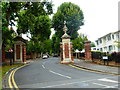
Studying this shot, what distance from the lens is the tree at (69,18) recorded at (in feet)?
140

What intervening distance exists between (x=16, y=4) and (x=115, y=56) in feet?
44.6

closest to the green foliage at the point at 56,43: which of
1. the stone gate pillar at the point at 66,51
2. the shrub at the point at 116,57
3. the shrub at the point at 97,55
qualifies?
the stone gate pillar at the point at 66,51

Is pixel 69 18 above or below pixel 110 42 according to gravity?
above

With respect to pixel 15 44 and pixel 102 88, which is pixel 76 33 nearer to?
pixel 15 44

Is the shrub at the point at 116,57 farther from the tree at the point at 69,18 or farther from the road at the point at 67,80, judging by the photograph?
the tree at the point at 69,18

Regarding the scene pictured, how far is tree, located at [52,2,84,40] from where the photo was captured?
42.7 m

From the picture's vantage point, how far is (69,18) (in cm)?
4266

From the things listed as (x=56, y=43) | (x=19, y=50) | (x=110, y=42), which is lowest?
(x=19, y=50)

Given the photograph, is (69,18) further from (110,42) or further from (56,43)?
(56,43)

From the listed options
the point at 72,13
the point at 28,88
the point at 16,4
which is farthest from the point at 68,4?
the point at 28,88

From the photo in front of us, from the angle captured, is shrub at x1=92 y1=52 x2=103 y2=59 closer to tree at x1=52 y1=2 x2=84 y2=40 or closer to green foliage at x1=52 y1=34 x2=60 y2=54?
tree at x1=52 y1=2 x2=84 y2=40

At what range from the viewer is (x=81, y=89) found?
23.7 ft

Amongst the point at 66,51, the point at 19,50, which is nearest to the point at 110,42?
the point at 66,51

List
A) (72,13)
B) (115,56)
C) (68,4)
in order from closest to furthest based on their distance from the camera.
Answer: (115,56), (72,13), (68,4)
